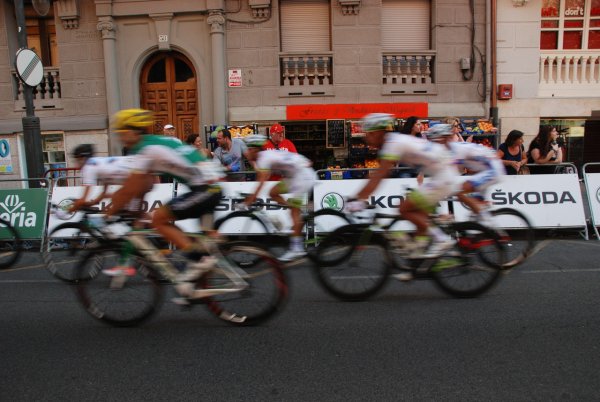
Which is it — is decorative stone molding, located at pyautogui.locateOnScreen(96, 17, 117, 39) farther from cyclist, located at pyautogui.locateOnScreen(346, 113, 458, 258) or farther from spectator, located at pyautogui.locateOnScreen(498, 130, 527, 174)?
spectator, located at pyautogui.locateOnScreen(498, 130, 527, 174)

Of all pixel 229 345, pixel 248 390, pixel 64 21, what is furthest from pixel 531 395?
pixel 64 21

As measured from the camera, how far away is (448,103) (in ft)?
40.1

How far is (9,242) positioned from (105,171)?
3.34m

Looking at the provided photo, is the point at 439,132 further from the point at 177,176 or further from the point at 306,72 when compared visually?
the point at 306,72

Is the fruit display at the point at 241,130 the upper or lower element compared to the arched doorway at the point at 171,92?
lower

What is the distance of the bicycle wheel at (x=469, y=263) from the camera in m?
4.79

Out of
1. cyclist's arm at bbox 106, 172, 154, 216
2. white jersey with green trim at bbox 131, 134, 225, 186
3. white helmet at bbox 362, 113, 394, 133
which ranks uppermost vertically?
white helmet at bbox 362, 113, 394, 133

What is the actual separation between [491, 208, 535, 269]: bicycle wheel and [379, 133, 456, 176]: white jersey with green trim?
66.3 inches

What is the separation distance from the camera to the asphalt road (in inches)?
122

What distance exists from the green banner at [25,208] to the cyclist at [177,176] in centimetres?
460

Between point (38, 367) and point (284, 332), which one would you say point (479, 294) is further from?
point (38, 367)

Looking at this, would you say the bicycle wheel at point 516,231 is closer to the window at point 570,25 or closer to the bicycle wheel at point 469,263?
the bicycle wheel at point 469,263

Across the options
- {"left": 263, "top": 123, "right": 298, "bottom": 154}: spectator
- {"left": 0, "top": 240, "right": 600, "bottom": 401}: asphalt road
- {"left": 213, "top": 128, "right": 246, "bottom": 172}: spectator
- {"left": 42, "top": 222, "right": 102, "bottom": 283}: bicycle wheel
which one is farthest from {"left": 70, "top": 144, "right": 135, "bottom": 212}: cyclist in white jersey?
{"left": 263, "top": 123, "right": 298, "bottom": 154}: spectator

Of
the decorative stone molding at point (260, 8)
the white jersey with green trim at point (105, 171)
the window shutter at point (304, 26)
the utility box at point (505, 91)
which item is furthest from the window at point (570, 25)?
the white jersey with green trim at point (105, 171)
